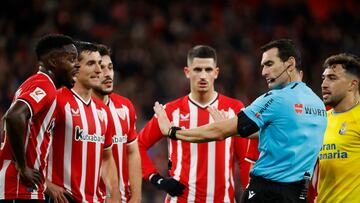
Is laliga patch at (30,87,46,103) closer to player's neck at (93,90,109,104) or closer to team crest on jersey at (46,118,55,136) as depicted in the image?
team crest on jersey at (46,118,55,136)

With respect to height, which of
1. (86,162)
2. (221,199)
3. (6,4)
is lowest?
(221,199)

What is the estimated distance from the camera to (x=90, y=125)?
671 cm

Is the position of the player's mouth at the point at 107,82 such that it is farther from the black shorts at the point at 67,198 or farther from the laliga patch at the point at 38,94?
the laliga patch at the point at 38,94

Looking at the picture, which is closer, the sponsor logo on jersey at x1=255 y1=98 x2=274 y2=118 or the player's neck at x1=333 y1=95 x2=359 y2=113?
the sponsor logo on jersey at x1=255 y1=98 x2=274 y2=118

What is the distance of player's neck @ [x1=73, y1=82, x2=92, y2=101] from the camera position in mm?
6927

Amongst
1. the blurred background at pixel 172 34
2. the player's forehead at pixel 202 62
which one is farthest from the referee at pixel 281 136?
the blurred background at pixel 172 34

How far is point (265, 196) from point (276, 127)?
0.57 metres

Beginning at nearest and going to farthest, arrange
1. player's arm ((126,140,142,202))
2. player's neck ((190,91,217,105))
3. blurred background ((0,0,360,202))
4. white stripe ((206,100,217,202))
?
player's arm ((126,140,142,202)) → white stripe ((206,100,217,202)) → player's neck ((190,91,217,105)) → blurred background ((0,0,360,202))

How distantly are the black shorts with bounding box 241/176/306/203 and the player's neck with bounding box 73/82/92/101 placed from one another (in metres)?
1.82

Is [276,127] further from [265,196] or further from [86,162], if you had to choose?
[86,162]

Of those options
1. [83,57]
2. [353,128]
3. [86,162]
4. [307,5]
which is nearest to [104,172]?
[86,162]

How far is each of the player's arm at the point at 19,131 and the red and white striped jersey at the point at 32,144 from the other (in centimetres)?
10

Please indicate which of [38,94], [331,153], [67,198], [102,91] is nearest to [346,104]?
[331,153]

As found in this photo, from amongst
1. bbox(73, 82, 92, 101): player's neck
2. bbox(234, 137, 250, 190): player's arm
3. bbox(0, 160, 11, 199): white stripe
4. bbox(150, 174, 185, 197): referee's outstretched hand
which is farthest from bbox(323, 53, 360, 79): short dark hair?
bbox(0, 160, 11, 199): white stripe
